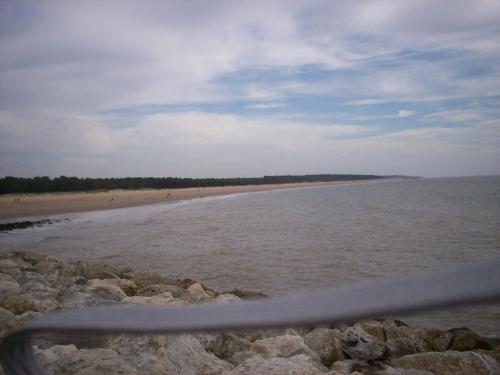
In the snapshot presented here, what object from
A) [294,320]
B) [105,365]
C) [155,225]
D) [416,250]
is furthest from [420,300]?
[155,225]

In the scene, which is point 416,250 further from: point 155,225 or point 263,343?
point 155,225

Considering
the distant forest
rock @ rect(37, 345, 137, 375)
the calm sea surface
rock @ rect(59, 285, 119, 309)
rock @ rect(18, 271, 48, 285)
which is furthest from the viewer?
the distant forest

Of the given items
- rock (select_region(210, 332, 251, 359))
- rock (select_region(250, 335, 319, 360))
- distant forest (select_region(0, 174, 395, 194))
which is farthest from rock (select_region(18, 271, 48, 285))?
distant forest (select_region(0, 174, 395, 194))

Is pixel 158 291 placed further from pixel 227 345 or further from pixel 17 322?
pixel 227 345

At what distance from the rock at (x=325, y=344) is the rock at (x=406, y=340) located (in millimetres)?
757

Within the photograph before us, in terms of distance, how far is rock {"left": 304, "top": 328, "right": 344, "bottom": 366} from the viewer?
384cm

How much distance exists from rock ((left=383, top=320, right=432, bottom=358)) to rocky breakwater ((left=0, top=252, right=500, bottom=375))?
11 millimetres

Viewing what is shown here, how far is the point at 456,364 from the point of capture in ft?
10.2

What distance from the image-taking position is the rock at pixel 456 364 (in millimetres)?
3043

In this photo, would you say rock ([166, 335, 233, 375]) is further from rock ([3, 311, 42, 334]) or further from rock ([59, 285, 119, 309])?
rock ([59, 285, 119, 309])

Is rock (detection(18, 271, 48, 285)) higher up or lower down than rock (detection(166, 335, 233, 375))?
lower down

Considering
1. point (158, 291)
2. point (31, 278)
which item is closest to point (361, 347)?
point (158, 291)

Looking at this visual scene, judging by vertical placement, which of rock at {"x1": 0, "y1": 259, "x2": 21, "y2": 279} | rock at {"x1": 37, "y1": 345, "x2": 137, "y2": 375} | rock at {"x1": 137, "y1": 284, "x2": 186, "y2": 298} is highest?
rock at {"x1": 37, "y1": 345, "x2": 137, "y2": 375}

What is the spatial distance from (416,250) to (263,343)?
985 cm
